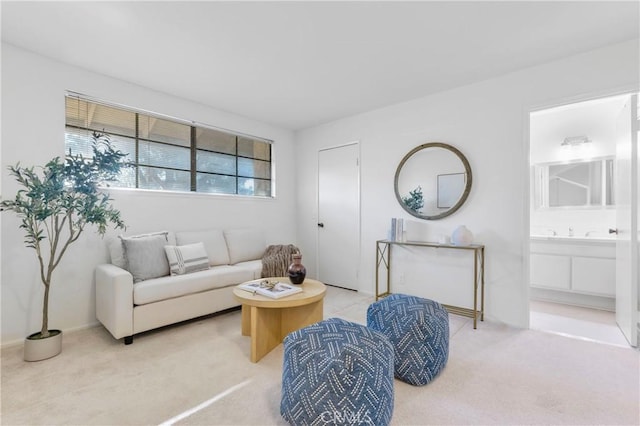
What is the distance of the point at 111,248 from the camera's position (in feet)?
9.30

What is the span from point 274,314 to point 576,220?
3.82 metres

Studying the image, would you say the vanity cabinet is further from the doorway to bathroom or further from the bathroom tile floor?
the bathroom tile floor

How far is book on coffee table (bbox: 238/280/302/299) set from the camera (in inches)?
90.1

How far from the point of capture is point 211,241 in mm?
3547

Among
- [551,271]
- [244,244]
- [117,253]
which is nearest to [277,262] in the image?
[244,244]

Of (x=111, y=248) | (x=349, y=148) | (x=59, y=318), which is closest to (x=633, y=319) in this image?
(x=349, y=148)

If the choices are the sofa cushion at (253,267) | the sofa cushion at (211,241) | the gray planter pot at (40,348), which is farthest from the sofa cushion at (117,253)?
the sofa cushion at (253,267)

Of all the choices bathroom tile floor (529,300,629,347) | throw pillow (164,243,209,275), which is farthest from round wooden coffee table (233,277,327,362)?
bathroom tile floor (529,300,629,347)

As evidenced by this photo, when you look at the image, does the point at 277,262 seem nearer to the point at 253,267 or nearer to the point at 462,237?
the point at 253,267

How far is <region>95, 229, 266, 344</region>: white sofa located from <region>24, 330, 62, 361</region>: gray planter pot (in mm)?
350

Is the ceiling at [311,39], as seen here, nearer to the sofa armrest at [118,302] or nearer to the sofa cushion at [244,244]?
the sofa cushion at [244,244]

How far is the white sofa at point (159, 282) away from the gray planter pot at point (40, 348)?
0.35 metres

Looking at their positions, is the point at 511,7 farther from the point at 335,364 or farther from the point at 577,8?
the point at 335,364

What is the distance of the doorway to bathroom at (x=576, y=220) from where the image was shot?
3103mm
